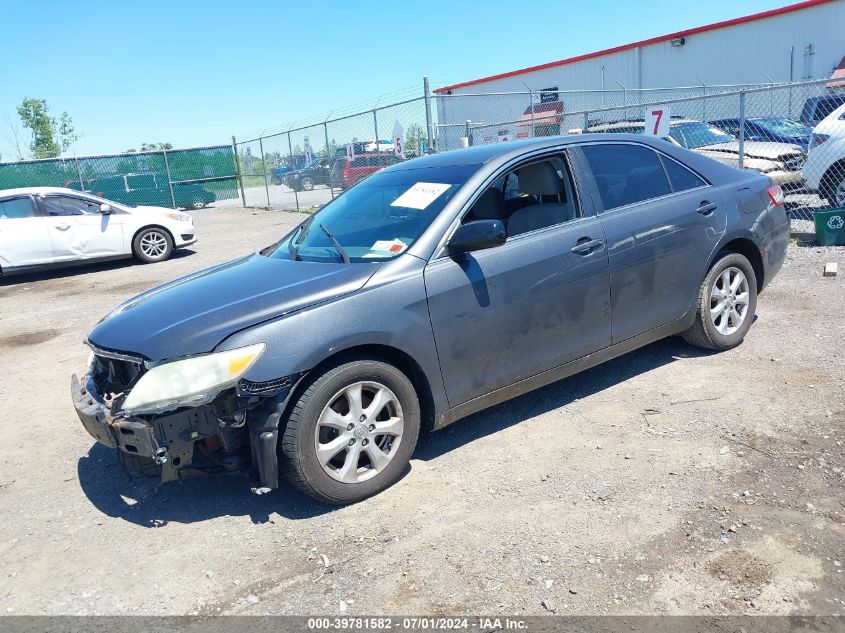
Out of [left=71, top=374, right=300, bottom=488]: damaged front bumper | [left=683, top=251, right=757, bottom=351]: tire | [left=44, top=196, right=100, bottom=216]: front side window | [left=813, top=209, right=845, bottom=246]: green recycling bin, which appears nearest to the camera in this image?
[left=71, top=374, right=300, bottom=488]: damaged front bumper

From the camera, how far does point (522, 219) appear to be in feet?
13.6

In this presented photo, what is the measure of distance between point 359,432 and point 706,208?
3019mm

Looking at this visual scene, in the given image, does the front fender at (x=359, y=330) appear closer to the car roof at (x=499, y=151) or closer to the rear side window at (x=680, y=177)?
the car roof at (x=499, y=151)

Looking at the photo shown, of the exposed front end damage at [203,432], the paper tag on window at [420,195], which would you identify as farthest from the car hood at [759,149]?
the exposed front end damage at [203,432]

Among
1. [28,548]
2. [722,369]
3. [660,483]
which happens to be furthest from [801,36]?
[28,548]

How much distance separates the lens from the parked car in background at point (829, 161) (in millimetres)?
9445

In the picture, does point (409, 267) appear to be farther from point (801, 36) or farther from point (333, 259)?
point (801, 36)

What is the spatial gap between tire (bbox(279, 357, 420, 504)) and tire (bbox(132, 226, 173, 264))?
34.1 feet

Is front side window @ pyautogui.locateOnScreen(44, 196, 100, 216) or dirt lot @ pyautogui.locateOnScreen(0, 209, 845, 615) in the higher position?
front side window @ pyautogui.locateOnScreen(44, 196, 100, 216)

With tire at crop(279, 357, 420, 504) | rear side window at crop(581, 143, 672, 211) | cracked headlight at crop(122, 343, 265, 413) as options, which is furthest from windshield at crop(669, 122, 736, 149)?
cracked headlight at crop(122, 343, 265, 413)

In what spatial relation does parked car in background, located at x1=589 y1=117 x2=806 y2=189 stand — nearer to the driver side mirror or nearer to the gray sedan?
the gray sedan

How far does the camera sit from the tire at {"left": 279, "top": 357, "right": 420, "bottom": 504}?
3.22m

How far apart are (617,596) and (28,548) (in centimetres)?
282

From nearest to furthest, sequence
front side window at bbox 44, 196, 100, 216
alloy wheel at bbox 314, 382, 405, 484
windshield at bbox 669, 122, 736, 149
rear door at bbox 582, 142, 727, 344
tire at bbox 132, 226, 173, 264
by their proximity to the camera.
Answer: alloy wheel at bbox 314, 382, 405, 484
rear door at bbox 582, 142, 727, 344
front side window at bbox 44, 196, 100, 216
tire at bbox 132, 226, 173, 264
windshield at bbox 669, 122, 736, 149
